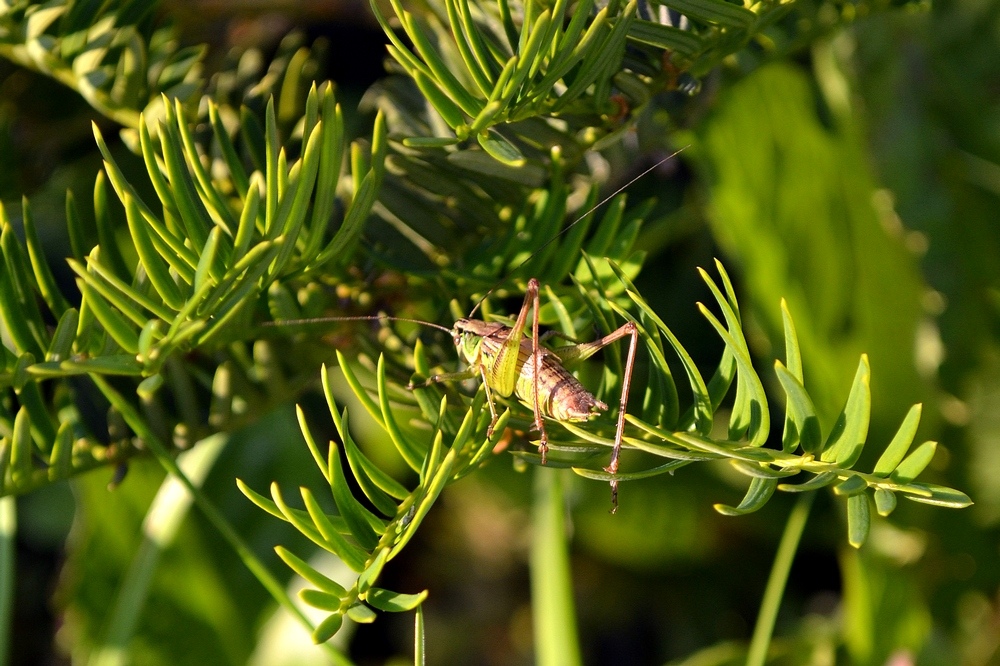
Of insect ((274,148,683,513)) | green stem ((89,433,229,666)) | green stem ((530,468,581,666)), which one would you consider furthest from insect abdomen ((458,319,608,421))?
green stem ((89,433,229,666))

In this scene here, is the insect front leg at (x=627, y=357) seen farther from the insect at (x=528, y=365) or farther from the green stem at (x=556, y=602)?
the green stem at (x=556, y=602)

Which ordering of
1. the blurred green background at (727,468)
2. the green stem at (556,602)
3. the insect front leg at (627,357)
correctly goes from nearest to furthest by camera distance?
the insect front leg at (627,357)
the green stem at (556,602)
the blurred green background at (727,468)

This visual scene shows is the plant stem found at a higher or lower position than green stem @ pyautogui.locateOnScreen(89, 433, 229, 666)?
higher

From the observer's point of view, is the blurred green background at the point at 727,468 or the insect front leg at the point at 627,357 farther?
the blurred green background at the point at 727,468

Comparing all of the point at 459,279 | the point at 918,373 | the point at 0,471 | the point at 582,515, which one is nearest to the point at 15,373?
the point at 0,471

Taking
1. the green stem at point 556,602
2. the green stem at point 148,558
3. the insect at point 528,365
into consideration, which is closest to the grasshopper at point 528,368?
the insect at point 528,365

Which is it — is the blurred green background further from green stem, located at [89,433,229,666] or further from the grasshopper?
the grasshopper
